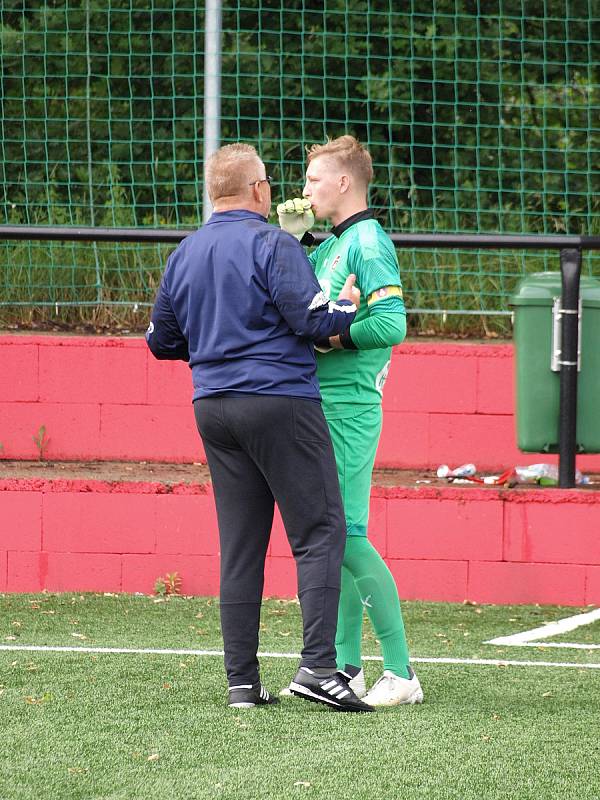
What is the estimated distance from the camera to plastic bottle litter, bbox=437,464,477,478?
6746 mm

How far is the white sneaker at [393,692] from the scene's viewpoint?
4203 millimetres

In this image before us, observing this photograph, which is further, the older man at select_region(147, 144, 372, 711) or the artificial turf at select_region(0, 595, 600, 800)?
the older man at select_region(147, 144, 372, 711)

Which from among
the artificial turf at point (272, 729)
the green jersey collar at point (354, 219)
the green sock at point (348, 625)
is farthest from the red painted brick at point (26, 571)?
the green jersey collar at point (354, 219)

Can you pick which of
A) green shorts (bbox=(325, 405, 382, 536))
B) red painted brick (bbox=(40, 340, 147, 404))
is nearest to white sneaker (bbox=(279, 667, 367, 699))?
green shorts (bbox=(325, 405, 382, 536))

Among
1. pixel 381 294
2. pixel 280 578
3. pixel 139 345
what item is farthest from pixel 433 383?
pixel 381 294

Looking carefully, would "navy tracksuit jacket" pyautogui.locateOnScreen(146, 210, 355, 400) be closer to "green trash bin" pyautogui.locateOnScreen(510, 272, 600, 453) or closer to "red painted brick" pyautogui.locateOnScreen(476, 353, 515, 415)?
"green trash bin" pyautogui.locateOnScreen(510, 272, 600, 453)

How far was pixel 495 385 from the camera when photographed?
7.00m

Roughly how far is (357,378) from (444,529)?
2064 millimetres

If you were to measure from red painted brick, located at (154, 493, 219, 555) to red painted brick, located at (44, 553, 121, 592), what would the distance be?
0.85 ft

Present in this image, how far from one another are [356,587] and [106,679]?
92 cm

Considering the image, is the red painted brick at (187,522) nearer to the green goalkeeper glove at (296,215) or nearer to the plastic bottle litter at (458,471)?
the plastic bottle litter at (458,471)

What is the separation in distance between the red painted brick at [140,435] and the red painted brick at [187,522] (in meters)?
0.91

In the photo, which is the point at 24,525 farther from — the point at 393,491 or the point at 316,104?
the point at 316,104

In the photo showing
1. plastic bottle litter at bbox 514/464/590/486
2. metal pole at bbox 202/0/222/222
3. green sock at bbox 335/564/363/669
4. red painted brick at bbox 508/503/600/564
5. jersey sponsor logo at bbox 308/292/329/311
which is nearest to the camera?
jersey sponsor logo at bbox 308/292/329/311
